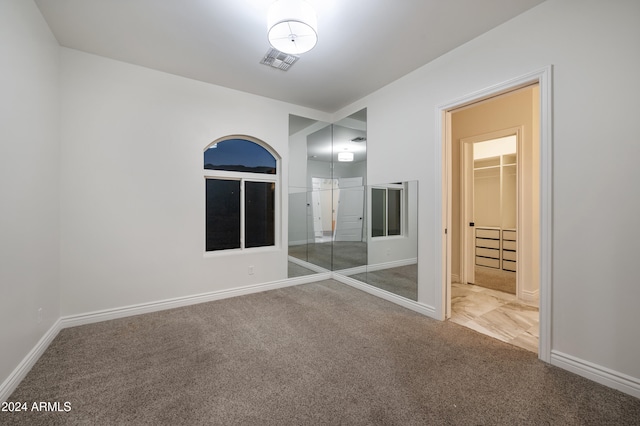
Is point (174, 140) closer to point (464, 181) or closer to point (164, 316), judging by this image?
point (164, 316)

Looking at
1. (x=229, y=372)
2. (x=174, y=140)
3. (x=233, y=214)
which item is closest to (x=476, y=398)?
(x=229, y=372)

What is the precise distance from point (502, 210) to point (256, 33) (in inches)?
184

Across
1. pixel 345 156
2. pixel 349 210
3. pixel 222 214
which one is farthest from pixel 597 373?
pixel 222 214

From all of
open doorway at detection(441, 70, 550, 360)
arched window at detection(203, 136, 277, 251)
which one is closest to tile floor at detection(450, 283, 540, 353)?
open doorway at detection(441, 70, 550, 360)

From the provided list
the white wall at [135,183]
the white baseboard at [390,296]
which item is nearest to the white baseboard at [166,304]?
the white wall at [135,183]

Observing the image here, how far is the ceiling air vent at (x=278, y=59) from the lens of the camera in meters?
2.84

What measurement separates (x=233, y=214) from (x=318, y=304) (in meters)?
1.79

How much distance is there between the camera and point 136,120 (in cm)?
306

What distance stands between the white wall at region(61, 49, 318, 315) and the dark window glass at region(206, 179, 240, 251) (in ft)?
0.63

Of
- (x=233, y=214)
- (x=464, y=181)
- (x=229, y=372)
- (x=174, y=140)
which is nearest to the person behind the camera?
(x=229, y=372)

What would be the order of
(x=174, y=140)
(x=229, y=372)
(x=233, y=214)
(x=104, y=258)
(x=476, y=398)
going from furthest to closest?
(x=233, y=214), (x=174, y=140), (x=104, y=258), (x=229, y=372), (x=476, y=398)

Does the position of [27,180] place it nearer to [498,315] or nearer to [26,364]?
[26,364]

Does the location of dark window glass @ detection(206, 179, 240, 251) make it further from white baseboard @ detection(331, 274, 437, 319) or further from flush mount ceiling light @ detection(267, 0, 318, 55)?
flush mount ceiling light @ detection(267, 0, 318, 55)

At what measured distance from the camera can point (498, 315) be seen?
9.89 feet
